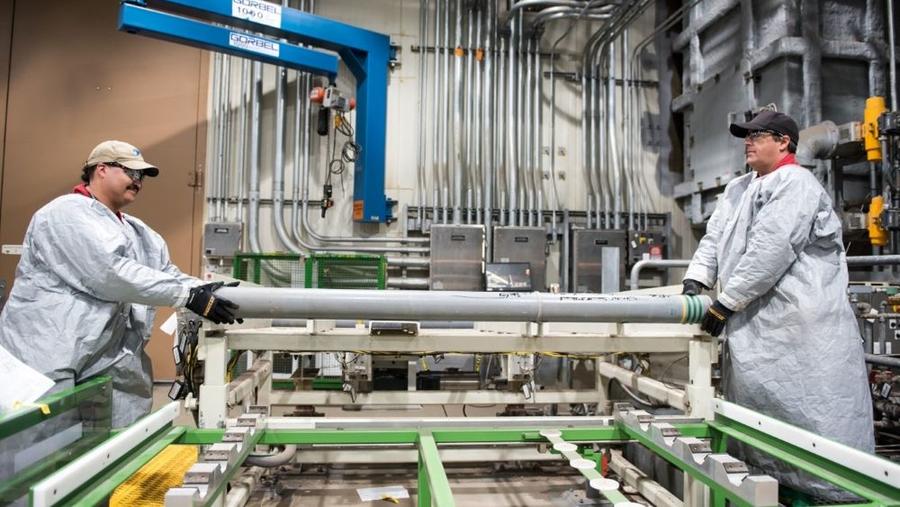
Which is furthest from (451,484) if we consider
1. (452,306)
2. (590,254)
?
(590,254)

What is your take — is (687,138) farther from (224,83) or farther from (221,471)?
(221,471)

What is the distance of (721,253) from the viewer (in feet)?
5.69

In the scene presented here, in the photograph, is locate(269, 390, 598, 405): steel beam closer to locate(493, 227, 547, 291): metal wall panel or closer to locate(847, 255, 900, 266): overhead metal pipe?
locate(847, 255, 900, 266): overhead metal pipe

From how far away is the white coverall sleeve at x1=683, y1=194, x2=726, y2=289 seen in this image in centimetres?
179

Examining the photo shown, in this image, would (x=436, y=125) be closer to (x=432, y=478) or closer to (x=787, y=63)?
(x=787, y=63)

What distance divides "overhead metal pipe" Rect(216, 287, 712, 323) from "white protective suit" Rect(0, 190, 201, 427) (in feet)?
1.02

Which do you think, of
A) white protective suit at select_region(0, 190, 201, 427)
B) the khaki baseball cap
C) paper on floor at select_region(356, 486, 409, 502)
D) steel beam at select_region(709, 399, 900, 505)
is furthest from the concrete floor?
the khaki baseball cap

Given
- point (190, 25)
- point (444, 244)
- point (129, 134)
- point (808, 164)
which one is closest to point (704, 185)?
point (808, 164)

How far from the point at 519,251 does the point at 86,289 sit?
3.31m

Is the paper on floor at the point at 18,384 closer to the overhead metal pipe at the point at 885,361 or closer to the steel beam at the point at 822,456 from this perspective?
the steel beam at the point at 822,456

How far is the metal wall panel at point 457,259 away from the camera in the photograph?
4277 millimetres

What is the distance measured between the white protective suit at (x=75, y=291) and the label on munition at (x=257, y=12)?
8.20ft

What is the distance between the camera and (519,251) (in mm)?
4426

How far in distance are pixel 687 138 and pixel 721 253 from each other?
3.39 meters
